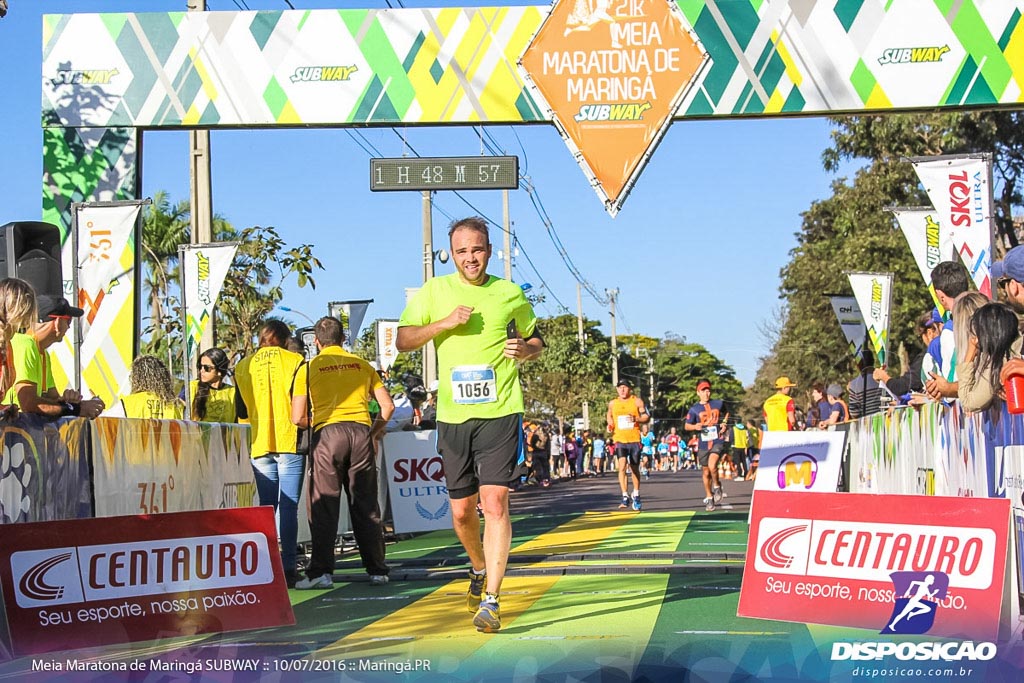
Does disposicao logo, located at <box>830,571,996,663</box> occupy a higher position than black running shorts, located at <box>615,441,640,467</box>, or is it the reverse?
black running shorts, located at <box>615,441,640,467</box>

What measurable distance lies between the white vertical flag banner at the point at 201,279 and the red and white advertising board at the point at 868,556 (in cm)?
1162

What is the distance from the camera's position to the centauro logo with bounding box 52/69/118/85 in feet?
39.8

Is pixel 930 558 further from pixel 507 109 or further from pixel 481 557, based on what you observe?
pixel 507 109

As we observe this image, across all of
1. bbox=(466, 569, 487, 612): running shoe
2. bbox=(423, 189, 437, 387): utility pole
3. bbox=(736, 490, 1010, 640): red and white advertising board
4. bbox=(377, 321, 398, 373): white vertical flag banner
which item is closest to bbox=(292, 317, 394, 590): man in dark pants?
bbox=(466, 569, 487, 612): running shoe

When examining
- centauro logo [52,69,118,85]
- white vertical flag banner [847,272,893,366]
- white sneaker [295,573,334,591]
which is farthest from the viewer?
white vertical flag banner [847,272,893,366]

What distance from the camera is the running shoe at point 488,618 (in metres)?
6.34

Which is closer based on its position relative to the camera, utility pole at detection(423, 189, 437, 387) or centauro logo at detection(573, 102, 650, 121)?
centauro logo at detection(573, 102, 650, 121)

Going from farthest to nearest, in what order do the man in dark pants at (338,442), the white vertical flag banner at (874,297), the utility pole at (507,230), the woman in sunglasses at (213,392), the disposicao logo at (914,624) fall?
1. the utility pole at (507,230)
2. the white vertical flag banner at (874,297)
3. the woman in sunglasses at (213,392)
4. the man in dark pants at (338,442)
5. the disposicao logo at (914,624)

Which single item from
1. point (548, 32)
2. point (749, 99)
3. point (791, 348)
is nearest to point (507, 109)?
point (548, 32)

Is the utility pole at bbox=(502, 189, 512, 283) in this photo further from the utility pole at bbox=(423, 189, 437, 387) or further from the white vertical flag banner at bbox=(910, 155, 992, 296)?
the white vertical flag banner at bbox=(910, 155, 992, 296)

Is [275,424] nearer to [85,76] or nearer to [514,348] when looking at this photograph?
[514,348]

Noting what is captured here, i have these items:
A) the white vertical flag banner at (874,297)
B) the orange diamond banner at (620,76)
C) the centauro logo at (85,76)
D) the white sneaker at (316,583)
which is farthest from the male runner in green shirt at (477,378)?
the white vertical flag banner at (874,297)

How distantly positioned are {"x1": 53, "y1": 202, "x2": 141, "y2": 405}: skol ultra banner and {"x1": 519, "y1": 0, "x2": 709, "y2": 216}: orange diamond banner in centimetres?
414

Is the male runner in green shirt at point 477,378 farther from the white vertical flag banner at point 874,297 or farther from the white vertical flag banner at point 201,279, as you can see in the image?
the white vertical flag banner at point 874,297
